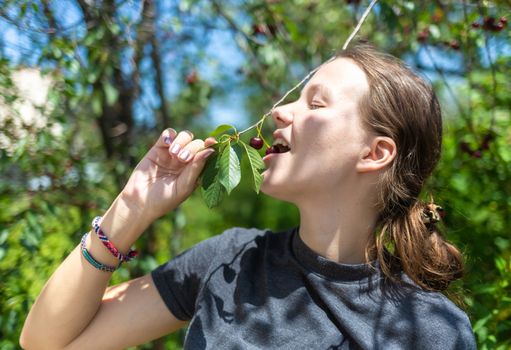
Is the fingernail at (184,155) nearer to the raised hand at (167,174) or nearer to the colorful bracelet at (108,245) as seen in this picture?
the raised hand at (167,174)

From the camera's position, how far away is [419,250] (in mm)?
1587

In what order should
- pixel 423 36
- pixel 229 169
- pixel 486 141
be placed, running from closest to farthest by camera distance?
pixel 229 169, pixel 486 141, pixel 423 36

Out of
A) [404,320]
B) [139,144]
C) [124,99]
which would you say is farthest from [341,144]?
[124,99]

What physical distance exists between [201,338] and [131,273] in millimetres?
1324

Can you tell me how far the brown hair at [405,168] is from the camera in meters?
1.56

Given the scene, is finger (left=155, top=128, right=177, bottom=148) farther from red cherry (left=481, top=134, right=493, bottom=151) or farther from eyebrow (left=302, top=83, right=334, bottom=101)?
red cherry (left=481, top=134, right=493, bottom=151)

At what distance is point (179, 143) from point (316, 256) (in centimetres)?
50

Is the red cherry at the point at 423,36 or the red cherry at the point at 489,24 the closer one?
the red cherry at the point at 489,24

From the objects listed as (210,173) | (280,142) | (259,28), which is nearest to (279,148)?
(280,142)

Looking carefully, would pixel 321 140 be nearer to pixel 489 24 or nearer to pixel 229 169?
pixel 229 169

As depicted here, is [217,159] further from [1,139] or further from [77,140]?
Result: [77,140]

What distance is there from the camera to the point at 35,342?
5.11 ft

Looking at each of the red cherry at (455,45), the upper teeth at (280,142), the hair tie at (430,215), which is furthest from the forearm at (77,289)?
the red cherry at (455,45)

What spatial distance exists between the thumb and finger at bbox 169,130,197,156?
2.1 inches
